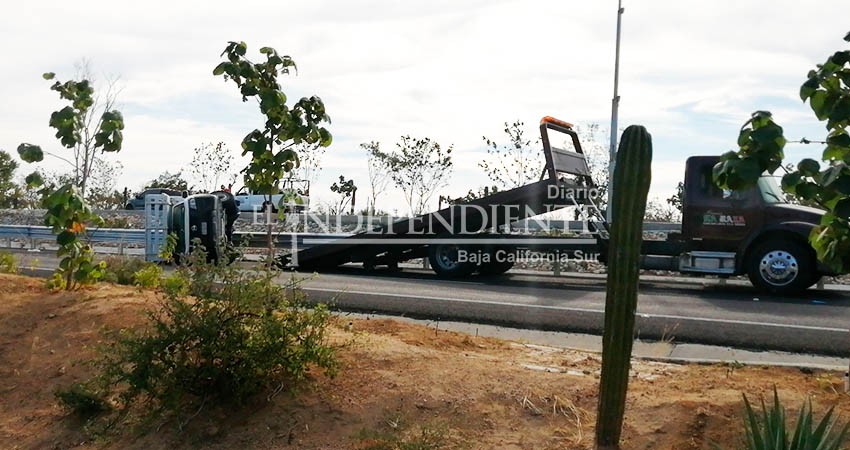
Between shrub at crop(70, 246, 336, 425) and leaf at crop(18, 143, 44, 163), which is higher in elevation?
leaf at crop(18, 143, 44, 163)

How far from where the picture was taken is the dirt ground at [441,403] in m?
4.73

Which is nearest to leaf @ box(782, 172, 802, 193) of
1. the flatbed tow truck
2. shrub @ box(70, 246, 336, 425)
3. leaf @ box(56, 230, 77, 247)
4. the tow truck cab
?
shrub @ box(70, 246, 336, 425)

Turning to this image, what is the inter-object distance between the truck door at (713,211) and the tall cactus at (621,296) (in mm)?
9964

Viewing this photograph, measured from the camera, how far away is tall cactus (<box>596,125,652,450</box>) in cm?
436

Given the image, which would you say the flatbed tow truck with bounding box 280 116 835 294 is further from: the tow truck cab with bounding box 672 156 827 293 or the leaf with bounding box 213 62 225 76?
the leaf with bounding box 213 62 225 76

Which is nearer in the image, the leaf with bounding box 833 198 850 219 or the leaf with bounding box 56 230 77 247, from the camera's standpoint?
the leaf with bounding box 833 198 850 219

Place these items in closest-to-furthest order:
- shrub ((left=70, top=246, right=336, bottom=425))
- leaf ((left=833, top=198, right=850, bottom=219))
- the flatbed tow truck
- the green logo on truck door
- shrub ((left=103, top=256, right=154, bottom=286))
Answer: leaf ((left=833, top=198, right=850, bottom=219))
shrub ((left=70, top=246, right=336, bottom=425))
shrub ((left=103, top=256, right=154, bottom=286))
the flatbed tow truck
the green logo on truck door

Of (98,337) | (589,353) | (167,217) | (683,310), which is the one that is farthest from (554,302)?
(167,217)

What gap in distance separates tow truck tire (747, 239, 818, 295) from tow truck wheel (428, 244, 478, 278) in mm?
4941

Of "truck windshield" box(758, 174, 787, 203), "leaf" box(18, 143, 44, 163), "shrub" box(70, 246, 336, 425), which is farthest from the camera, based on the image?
"truck windshield" box(758, 174, 787, 203)

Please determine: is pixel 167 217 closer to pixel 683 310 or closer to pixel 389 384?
pixel 683 310

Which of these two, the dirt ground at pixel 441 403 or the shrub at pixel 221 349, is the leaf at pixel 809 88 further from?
the shrub at pixel 221 349

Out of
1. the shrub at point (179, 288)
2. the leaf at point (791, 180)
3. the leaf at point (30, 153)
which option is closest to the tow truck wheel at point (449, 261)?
the leaf at point (30, 153)

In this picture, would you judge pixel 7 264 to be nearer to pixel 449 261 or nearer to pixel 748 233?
pixel 449 261
